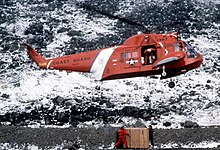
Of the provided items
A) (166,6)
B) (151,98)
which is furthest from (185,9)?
(151,98)

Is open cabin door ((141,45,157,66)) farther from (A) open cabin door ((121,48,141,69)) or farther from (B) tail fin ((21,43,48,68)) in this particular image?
(B) tail fin ((21,43,48,68))

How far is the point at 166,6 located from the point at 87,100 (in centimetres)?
1793

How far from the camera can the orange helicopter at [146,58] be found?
20.7m

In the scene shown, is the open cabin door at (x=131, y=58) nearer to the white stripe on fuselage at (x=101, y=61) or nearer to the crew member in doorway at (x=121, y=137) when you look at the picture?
the white stripe on fuselage at (x=101, y=61)

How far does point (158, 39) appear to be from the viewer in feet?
68.8

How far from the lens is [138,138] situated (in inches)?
808

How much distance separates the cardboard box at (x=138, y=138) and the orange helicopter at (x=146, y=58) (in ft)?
10.3

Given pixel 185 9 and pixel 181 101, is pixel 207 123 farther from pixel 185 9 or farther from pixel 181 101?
pixel 185 9

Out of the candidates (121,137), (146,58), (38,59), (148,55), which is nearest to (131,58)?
(146,58)

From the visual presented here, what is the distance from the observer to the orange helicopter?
20.7 meters

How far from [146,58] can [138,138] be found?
4.39m

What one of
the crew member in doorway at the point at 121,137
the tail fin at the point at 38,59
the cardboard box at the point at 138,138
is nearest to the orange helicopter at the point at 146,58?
the tail fin at the point at 38,59

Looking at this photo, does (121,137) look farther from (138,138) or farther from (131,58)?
(131,58)

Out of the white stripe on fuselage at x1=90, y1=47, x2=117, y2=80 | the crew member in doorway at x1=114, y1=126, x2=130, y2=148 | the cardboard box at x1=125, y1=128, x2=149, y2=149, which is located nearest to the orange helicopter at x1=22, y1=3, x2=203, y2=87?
the white stripe on fuselage at x1=90, y1=47, x2=117, y2=80
